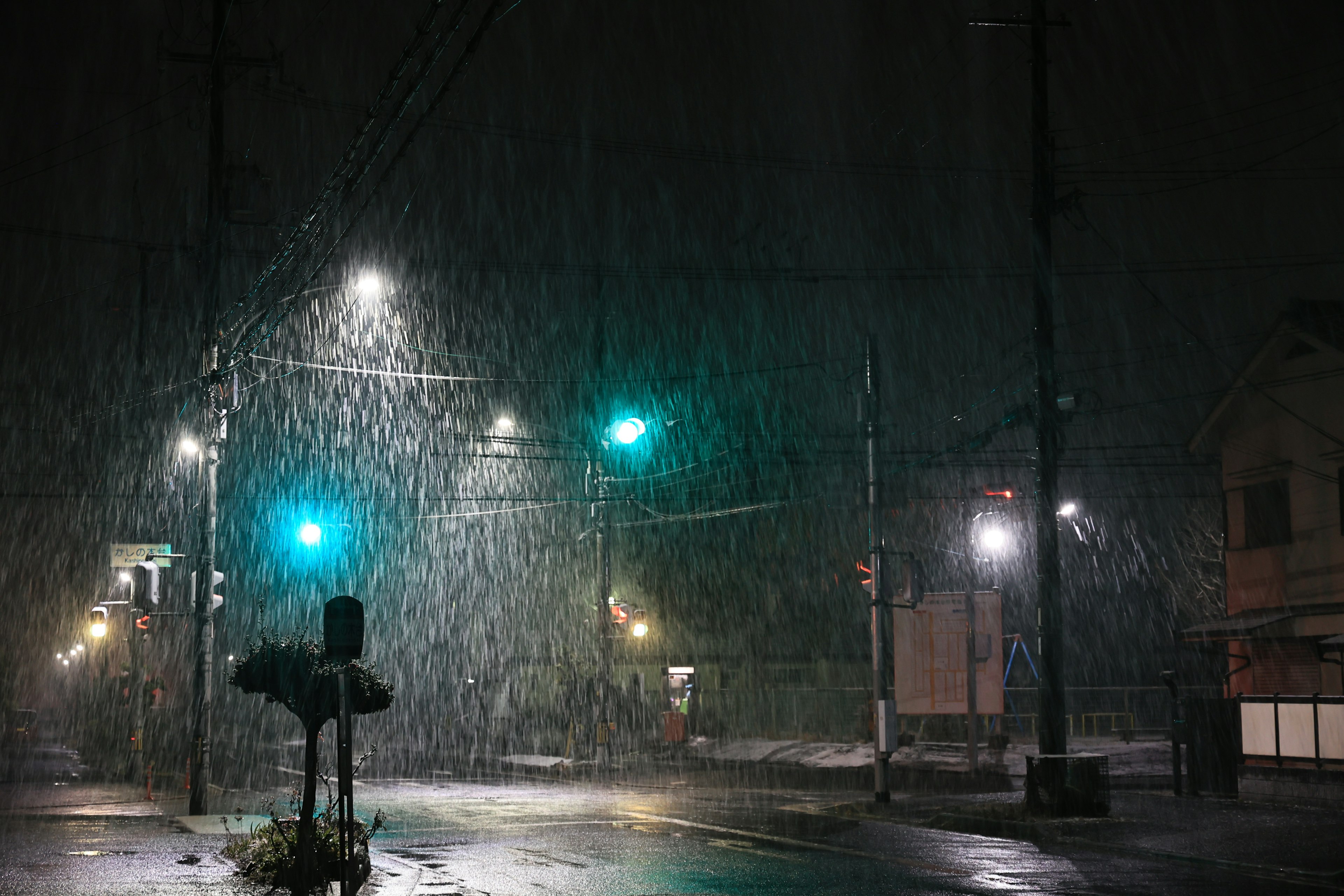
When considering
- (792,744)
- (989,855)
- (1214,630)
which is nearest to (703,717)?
(792,744)

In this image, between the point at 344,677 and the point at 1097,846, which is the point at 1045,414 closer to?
the point at 1097,846

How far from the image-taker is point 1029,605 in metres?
56.9

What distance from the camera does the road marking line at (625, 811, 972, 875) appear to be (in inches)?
524

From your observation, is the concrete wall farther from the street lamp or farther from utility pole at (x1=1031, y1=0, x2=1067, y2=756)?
the street lamp

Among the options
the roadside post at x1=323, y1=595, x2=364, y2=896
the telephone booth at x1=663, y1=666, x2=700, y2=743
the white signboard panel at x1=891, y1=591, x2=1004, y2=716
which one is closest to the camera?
the roadside post at x1=323, y1=595, x2=364, y2=896

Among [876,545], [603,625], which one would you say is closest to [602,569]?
[603,625]

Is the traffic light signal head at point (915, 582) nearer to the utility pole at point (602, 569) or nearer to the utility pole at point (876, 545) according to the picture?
the utility pole at point (876, 545)

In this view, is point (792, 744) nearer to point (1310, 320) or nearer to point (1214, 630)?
point (1214, 630)

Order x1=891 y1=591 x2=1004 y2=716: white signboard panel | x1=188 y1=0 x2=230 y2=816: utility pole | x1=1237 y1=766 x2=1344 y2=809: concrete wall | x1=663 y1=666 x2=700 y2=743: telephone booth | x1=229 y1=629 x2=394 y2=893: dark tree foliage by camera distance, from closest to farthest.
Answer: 1. x1=229 y1=629 x2=394 y2=893: dark tree foliage
2. x1=1237 y1=766 x2=1344 y2=809: concrete wall
3. x1=188 y1=0 x2=230 y2=816: utility pole
4. x1=891 y1=591 x2=1004 y2=716: white signboard panel
5. x1=663 y1=666 x2=700 y2=743: telephone booth

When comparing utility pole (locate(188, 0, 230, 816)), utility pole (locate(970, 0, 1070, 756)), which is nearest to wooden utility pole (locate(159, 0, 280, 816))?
utility pole (locate(188, 0, 230, 816))

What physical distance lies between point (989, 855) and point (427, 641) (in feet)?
158

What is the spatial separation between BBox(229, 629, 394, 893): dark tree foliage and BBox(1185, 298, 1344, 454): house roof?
20837 millimetres

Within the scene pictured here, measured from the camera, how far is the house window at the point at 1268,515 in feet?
99.4

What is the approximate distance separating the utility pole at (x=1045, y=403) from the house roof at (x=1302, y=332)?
970cm
